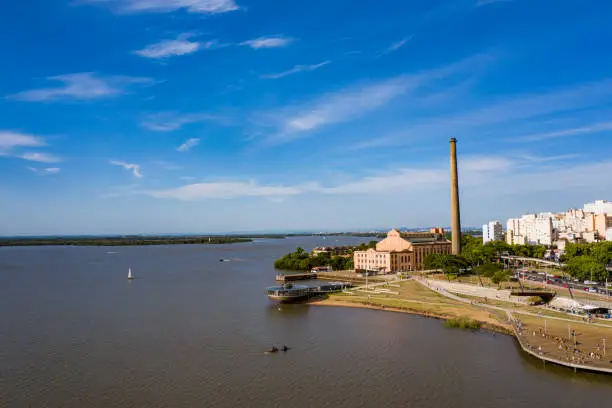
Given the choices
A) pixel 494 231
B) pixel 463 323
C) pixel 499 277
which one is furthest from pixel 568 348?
pixel 494 231

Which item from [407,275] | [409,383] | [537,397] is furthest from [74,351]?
[407,275]

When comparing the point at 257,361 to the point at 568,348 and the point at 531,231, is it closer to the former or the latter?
the point at 568,348

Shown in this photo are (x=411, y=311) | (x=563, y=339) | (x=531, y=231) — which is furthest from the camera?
(x=531, y=231)

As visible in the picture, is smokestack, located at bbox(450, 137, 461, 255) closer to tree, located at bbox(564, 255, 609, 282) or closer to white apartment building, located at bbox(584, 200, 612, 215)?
tree, located at bbox(564, 255, 609, 282)

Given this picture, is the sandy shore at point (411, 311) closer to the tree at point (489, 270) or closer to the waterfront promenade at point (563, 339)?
the waterfront promenade at point (563, 339)

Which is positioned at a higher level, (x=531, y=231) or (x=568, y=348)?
(x=531, y=231)

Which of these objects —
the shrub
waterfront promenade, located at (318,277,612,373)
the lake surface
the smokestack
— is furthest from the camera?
the smokestack

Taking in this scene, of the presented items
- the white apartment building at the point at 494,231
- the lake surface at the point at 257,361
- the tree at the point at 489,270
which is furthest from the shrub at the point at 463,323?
the white apartment building at the point at 494,231

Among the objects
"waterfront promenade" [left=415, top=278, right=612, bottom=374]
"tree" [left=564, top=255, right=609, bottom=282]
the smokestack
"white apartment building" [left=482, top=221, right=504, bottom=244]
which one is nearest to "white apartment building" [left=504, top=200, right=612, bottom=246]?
"white apartment building" [left=482, top=221, right=504, bottom=244]
